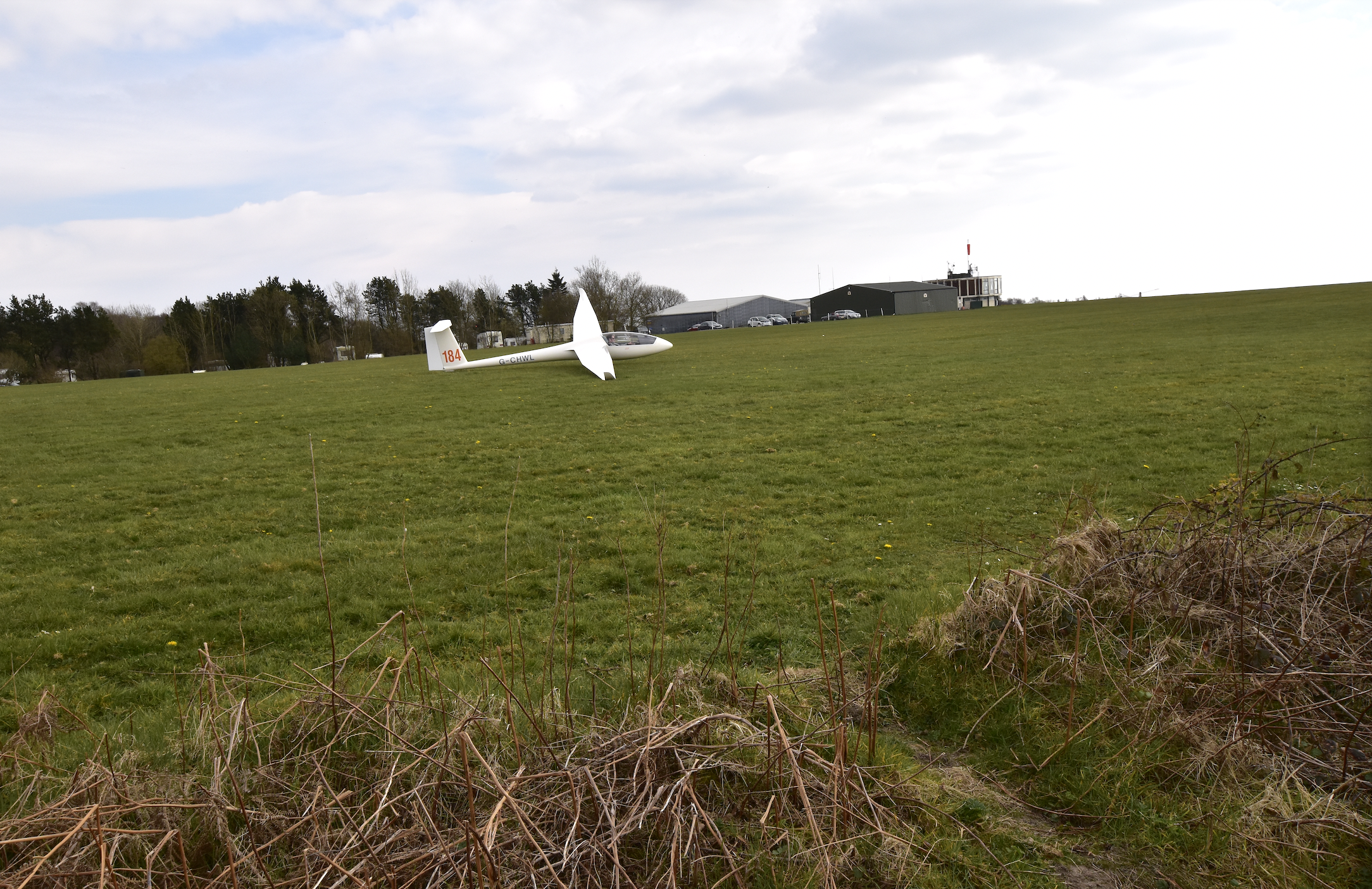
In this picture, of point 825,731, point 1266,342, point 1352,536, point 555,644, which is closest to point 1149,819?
point 825,731

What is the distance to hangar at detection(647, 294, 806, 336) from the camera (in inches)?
3920

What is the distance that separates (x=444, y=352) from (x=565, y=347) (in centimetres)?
527

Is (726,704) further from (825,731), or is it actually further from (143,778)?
(143,778)

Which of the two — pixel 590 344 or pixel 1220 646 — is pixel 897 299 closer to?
pixel 590 344

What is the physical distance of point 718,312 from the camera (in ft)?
346

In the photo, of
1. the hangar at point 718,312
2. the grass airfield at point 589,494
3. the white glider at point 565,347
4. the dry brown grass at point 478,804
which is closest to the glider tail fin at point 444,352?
the white glider at point 565,347

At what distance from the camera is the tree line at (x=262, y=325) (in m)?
68.5

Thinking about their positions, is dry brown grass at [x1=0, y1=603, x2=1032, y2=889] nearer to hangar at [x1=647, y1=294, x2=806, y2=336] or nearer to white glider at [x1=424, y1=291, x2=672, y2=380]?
white glider at [x1=424, y1=291, x2=672, y2=380]

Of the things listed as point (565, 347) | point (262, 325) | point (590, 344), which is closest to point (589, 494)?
point (590, 344)

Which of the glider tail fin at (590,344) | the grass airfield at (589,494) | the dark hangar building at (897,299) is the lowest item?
the grass airfield at (589,494)

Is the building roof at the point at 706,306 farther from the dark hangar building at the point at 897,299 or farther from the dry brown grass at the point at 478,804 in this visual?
the dry brown grass at the point at 478,804

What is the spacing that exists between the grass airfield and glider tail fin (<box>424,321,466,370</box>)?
765 cm

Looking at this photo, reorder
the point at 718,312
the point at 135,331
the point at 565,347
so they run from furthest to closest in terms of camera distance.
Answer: the point at 718,312, the point at 135,331, the point at 565,347

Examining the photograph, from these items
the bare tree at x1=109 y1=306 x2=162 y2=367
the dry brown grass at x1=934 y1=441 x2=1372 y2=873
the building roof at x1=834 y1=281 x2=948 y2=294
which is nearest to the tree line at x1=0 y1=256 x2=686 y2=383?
the bare tree at x1=109 y1=306 x2=162 y2=367
